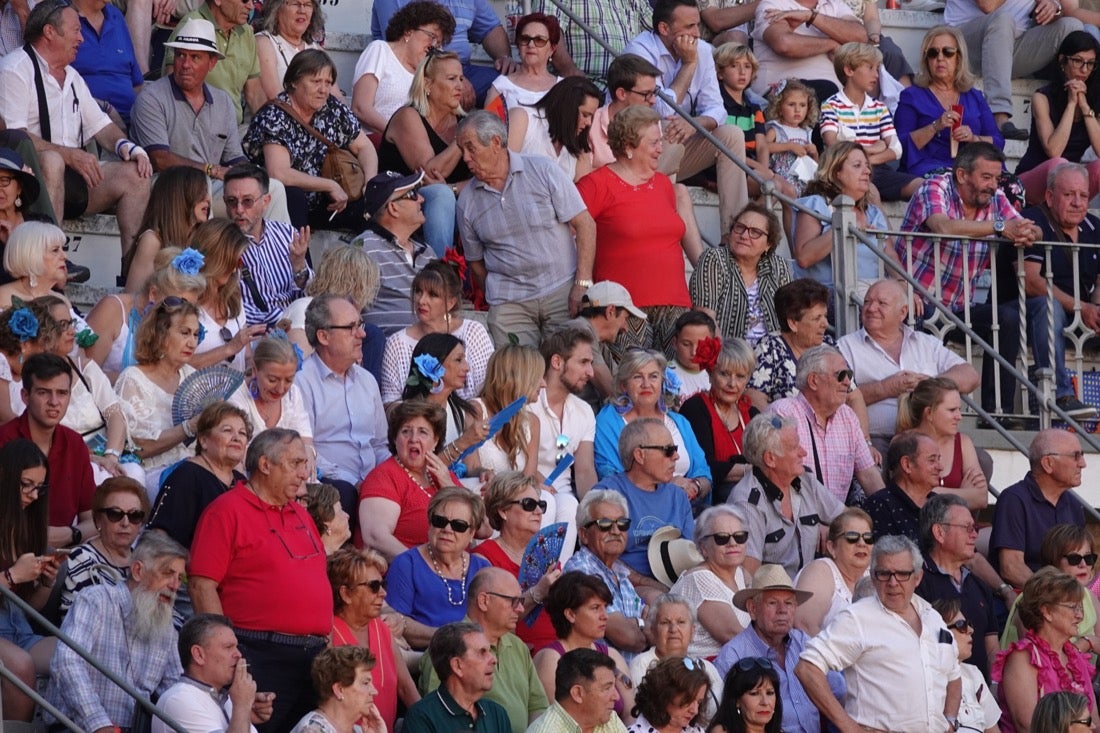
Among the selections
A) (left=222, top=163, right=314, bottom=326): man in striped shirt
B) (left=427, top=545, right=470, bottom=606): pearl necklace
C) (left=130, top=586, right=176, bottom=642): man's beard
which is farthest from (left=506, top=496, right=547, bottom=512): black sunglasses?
(left=222, top=163, right=314, bottom=326): man in striped shirt

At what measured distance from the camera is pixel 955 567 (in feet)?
36.0

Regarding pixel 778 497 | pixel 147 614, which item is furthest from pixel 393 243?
pixel 147 614

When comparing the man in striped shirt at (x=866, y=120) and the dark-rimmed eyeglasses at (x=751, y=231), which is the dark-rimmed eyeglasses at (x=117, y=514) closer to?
the dark-rimmed eyeglasses at (x=751, y=231)

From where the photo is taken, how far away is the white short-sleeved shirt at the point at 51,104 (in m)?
12.0

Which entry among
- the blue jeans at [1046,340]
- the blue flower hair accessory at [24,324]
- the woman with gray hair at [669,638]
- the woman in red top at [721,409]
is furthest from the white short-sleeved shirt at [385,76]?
the woman with gray hair at [669,638]

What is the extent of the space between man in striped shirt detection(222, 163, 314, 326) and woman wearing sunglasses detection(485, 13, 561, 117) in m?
1.99

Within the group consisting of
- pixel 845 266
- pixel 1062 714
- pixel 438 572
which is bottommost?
pixel 1062 714

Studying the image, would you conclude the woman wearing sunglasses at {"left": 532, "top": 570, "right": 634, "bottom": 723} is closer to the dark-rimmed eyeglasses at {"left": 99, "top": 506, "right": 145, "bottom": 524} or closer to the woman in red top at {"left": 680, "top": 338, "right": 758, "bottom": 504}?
the dark-rimmed eyeglasses at {"left": 99, "top": 506, "right": 145, "bottom": 524}

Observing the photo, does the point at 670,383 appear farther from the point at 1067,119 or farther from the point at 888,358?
the point at 1067,119

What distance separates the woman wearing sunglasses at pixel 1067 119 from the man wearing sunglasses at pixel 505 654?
6116 mm

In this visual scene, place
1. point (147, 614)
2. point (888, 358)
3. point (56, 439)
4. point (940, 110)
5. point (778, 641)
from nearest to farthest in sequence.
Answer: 1. point (147, 614)
2. point (56, 439)
3. point (778, 641)
4. point (888, 358)
5. point (940, 110)

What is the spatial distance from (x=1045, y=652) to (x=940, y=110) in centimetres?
490

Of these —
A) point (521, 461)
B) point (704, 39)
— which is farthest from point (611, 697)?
point (704, 39)

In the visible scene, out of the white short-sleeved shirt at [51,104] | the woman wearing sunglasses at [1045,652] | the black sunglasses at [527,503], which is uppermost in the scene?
the white short-sleeved shirt at [51,104]
